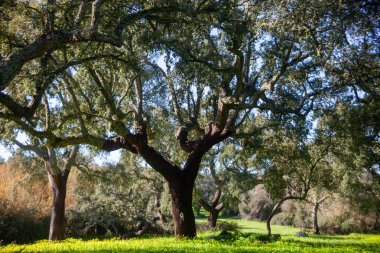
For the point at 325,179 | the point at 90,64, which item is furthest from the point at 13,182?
the point at 325,179

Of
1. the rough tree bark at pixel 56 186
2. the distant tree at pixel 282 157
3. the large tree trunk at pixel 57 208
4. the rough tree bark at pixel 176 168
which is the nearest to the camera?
the rough tree bark at pixel 176 168

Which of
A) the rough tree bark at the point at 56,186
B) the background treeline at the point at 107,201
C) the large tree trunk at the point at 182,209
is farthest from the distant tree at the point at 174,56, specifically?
the background treeline at the point at 107,201

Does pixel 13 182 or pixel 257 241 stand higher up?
pixel 13 182

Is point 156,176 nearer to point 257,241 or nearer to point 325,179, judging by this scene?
point 325,179

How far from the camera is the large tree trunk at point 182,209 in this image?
17.9 metres

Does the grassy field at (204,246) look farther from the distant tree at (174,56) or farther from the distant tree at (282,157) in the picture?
the distant tree at (282,157)

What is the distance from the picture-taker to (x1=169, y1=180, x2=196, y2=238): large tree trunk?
58.9ft

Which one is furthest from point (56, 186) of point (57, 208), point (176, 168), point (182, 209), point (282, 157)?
point (282, 157)

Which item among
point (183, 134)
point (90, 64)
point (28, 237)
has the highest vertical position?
point (90, 64)

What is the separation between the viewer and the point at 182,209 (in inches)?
712

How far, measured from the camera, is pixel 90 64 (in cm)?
1339

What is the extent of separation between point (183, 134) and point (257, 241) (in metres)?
6.97

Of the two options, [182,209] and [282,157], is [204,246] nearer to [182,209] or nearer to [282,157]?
[182,209]

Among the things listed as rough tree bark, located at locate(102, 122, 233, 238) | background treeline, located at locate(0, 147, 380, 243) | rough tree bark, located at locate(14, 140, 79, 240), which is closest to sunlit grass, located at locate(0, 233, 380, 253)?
rough tree bark, located at locate(102, 122, 233, 238)
